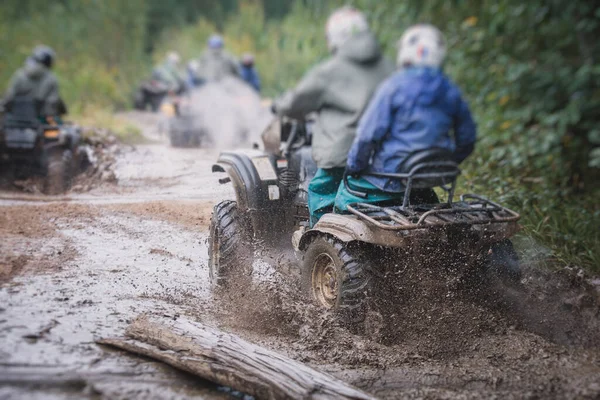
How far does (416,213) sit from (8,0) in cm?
2947

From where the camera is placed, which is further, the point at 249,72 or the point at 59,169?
the point at 249,72

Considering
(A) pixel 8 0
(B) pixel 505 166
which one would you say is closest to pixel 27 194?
(B) pixel 505 166

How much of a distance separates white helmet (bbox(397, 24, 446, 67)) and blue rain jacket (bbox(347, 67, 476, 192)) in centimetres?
5

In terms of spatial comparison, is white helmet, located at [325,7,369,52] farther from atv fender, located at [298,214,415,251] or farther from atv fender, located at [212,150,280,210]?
atv fender, located at [212,150,280,210]

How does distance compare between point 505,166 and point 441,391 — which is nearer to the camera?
point 441,391

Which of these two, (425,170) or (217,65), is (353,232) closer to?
(425,170)

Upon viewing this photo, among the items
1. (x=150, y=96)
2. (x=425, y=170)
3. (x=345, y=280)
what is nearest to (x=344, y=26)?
(x=425, y=170)

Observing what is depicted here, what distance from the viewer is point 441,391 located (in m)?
3.70

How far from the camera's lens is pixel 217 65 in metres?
15.2

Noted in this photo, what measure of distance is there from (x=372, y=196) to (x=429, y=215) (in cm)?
50

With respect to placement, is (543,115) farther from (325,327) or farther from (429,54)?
(325,327)

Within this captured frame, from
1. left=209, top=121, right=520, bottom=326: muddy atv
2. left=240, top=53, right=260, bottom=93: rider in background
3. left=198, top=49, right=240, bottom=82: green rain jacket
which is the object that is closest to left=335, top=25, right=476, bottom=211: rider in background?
left=209, top=121, right=520, bottom=326: muddy atv

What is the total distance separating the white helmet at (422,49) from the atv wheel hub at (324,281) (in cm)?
147

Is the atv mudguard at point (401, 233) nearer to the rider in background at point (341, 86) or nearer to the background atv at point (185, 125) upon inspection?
the rider in background at point (341, 86)
